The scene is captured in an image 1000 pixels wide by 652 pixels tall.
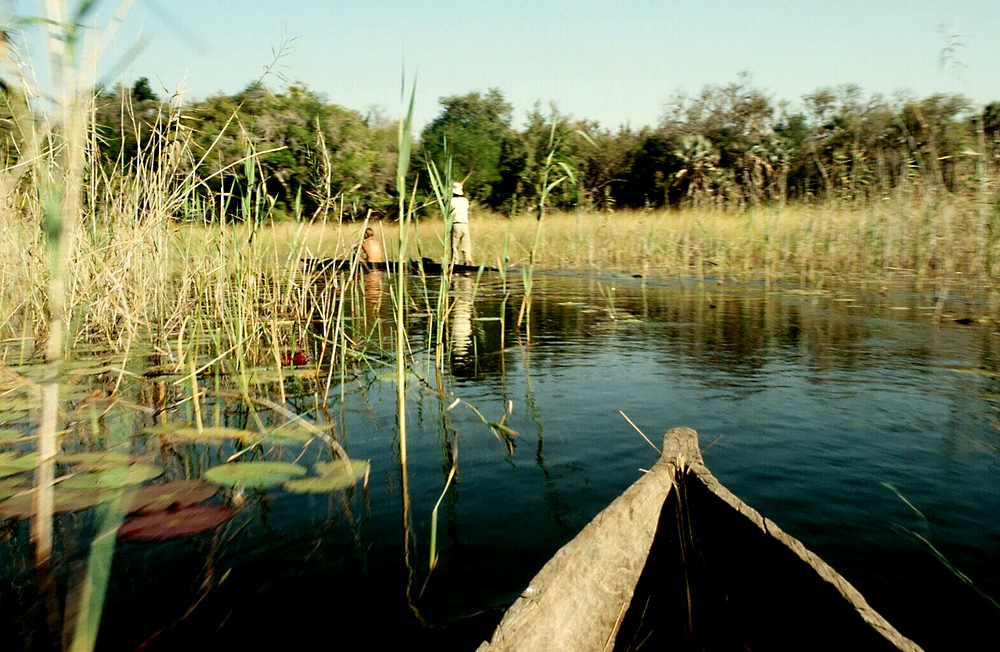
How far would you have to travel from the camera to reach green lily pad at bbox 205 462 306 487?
6.80 ft

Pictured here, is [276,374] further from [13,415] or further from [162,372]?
[13,415]

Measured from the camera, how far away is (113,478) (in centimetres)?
204

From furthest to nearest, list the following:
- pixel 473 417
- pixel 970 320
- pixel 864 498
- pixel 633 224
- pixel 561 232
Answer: pixel 561 232 < pixel 633 224 < pixel 970 320 < pixel 473 417 < pixel 864 498

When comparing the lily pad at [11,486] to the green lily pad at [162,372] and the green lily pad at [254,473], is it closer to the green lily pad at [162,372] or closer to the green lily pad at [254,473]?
the green lily pad at [254,473]

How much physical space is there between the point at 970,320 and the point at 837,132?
11451mm

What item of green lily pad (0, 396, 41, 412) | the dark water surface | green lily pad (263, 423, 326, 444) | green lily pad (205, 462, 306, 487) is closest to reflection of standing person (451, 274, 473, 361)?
the dark water surface

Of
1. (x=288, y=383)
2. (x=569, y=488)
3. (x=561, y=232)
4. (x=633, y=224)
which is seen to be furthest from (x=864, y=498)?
(x=561, y=232)

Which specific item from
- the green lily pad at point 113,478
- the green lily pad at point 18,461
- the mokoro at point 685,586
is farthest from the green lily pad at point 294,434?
the mokoro at point 685,586

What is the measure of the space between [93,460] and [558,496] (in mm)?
1455

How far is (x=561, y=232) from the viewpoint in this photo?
12500mm

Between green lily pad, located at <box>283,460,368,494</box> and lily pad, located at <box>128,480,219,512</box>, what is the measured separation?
0.23m

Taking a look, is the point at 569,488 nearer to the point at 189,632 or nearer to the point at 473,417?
the point at 473,417

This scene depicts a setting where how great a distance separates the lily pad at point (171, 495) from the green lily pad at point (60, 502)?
94mm

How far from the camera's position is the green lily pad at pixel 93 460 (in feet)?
6.98
